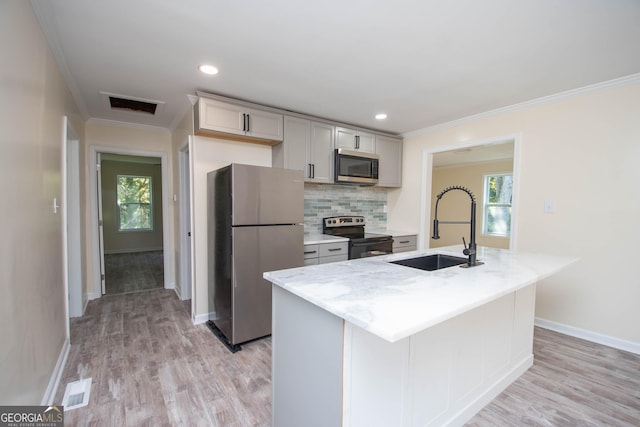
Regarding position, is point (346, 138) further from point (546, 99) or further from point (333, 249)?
point (546, 99)

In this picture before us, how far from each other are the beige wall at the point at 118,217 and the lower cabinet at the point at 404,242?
20.1ft

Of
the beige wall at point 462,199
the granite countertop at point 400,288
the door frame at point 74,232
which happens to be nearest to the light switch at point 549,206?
the granite countertop at point 400,288

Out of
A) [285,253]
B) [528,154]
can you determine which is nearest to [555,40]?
[528,154]

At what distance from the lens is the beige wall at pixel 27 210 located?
1.22 m

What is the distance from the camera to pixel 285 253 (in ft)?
8.99

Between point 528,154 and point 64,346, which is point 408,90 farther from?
point 64,346

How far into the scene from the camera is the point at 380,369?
1181 mm

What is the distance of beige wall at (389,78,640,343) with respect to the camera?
7.97ft

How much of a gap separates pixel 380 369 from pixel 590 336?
2.71 meters

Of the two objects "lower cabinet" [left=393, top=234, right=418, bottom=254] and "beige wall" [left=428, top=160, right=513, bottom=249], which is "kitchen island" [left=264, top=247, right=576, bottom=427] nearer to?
"lower cabinet" [left=393, top=234, right=418, bottom=254]

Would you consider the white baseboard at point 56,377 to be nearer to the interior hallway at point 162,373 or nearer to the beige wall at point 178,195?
the interior hallway at point 162,373

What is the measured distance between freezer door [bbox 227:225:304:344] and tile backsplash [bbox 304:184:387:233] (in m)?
1.11

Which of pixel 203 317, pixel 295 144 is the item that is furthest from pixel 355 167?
pixel 203 317

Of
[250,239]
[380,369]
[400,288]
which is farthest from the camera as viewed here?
[250,239]
